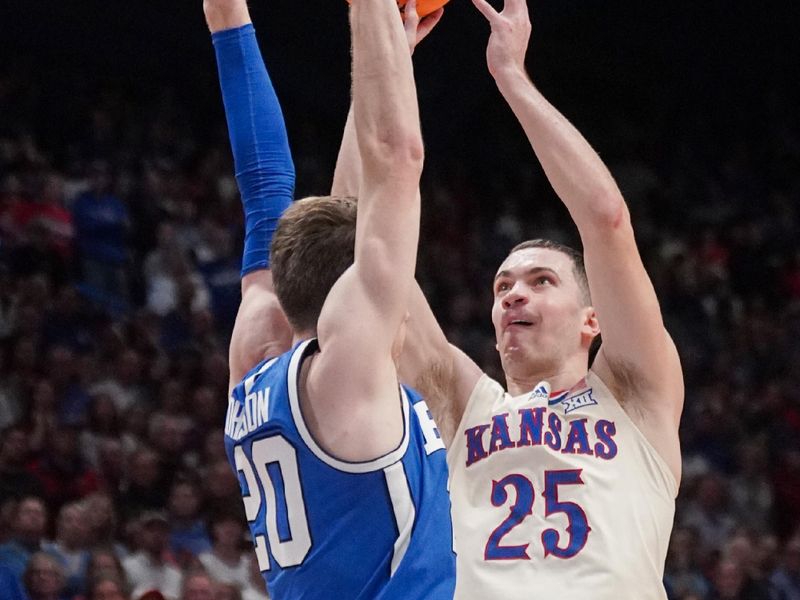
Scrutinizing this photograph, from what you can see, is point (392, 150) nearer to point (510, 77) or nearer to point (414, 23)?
point (414, 23)

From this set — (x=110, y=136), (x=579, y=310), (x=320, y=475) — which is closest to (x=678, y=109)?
(x=110, y=136)

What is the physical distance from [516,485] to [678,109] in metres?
9.44

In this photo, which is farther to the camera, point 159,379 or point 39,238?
point 39,238

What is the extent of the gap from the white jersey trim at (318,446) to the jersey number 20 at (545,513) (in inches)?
40.4

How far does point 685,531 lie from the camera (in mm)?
7809

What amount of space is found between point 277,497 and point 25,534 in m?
3.85

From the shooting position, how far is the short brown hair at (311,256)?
2.41 meters

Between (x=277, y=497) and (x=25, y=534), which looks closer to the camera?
(x=277, y=497)

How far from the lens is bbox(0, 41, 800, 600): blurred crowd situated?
640 cm

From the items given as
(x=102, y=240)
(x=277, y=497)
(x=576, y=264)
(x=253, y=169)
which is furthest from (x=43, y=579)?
(x=277, y=497)

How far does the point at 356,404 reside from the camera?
2264 mm

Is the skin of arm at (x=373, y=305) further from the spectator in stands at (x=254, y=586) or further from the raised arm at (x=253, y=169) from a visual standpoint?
the spectator in stands at (x=254, y=586)

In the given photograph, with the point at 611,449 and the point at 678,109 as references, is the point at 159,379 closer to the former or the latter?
the point at 611,449

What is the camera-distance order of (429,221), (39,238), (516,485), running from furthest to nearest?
1. (429,221)
2. (39,238)
3. (516,485)
